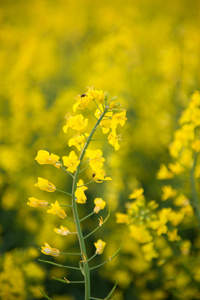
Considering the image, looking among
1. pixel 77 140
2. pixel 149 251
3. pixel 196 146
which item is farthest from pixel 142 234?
pixel 77 140

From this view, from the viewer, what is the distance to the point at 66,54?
431 centimetres

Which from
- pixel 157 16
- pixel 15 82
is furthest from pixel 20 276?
pixel 157 16

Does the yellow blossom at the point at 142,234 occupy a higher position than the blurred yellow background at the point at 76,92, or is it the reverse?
the blurred yellow background at the point at 76,92

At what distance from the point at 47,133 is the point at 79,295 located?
172 centimetres

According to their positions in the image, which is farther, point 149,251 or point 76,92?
point 76,92

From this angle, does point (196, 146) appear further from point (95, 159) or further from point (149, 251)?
point (95, 159)

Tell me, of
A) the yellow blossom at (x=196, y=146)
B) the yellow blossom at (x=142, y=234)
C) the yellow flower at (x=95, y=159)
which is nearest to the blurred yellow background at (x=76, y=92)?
the yellow blossom at (x=142, y=234)

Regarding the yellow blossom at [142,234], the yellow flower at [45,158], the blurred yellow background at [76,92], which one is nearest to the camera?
the yellow flower at [45,158]

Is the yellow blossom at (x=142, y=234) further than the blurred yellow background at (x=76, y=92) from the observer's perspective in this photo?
No

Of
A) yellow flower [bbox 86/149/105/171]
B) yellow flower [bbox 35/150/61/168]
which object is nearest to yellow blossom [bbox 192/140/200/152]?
yellow flower [bbox 86/149/105/171]

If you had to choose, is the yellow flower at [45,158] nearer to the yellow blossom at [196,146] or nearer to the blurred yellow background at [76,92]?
the yellow blossom at [196,146]

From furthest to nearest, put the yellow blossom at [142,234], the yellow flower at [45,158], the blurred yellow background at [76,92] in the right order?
the blurred yellow background at [76,92]
the yellow blossom at [142,234]
the yellow flower at [45,158]

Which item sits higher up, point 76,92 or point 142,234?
point 76,92

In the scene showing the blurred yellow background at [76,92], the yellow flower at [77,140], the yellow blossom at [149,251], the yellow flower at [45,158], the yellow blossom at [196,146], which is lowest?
the yellow blossom at [149,251]
